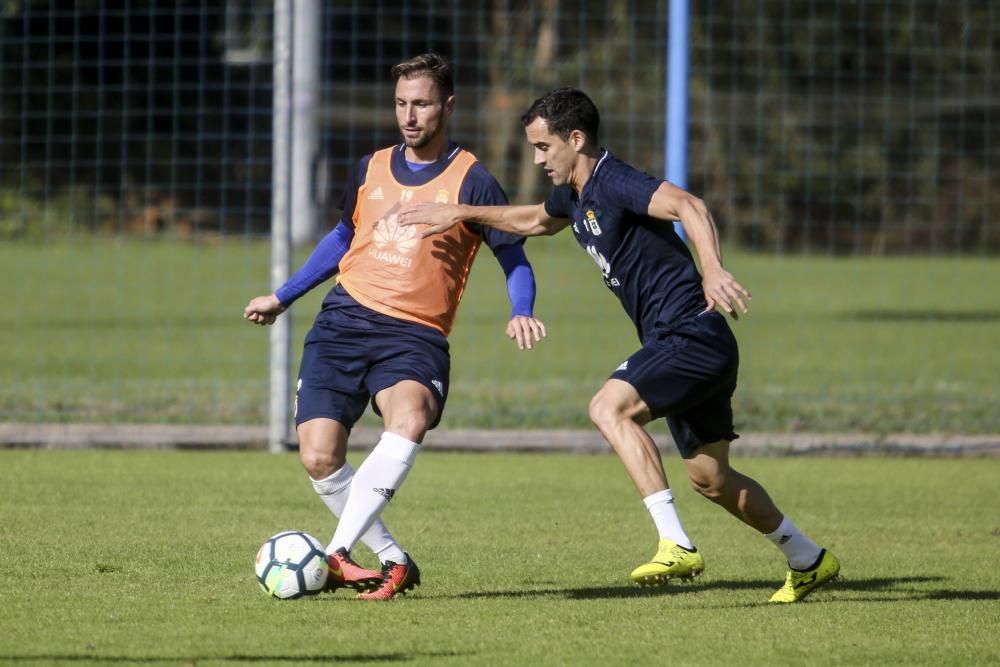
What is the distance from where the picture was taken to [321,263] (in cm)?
682

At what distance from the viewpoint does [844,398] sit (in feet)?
45.6

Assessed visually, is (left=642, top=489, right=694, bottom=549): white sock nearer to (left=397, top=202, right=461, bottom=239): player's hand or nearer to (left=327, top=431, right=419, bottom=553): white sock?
(left=327, top=431, right=419, bottom=553): white sock

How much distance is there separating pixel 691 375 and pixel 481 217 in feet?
3.44

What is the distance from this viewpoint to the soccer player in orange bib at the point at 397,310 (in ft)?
20.5

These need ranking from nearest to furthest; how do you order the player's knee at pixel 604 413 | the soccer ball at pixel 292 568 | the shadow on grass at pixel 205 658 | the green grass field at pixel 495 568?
the shadow on grass at pixel 205 658, the green grass field at pixel 495 568, the soccer ball at pixel 292 568, the player's knee at pixel 604 413

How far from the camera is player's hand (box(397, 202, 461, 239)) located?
6219 millimetres

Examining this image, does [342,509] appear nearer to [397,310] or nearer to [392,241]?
[397,310]

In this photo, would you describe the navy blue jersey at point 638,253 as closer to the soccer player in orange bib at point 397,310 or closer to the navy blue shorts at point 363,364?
the soccer player in orange bib at point 397,310

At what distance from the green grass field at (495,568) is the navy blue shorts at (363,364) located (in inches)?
30.4

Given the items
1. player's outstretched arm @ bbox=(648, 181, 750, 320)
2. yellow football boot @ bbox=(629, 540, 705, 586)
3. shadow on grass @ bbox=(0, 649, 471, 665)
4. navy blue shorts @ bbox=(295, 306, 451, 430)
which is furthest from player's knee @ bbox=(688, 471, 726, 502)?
shadow on grass @ bbox=(0, 649, 471, 665)

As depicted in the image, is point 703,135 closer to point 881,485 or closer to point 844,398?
point 844,398

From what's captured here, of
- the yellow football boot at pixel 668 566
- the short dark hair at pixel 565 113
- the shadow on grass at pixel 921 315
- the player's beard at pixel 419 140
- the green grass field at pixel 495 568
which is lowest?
the shadow on grass at pixel 921 315

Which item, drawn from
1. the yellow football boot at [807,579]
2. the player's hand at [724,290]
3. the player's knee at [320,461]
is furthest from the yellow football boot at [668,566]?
the player's knee at [320,461]

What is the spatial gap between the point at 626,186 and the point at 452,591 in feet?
5.84
